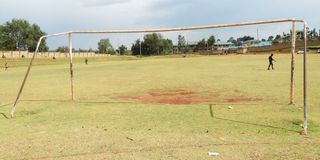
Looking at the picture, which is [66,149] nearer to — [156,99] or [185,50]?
[156,99]

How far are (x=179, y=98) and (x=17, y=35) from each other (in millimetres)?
123010

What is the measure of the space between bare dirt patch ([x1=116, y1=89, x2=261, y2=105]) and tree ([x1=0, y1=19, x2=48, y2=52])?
117069 millimetres

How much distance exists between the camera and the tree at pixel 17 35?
125562 millimetres

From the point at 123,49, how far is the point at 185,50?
9192cm

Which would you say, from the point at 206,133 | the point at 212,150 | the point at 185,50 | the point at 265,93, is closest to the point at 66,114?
the point at 206,133

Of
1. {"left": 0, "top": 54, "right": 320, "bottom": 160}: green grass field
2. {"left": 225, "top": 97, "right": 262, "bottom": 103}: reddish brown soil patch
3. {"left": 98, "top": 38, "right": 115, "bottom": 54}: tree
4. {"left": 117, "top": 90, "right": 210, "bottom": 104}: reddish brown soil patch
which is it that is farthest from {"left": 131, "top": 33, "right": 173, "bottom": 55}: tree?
{"left": 0, "top": 54, "right": 320, "bottom": 160}: green grass field

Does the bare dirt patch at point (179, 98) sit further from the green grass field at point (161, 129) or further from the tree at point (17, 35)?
the tree at point (17, 35)

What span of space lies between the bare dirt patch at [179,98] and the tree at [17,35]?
117 metres

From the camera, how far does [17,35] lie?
128 metres

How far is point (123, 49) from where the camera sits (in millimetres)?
138000

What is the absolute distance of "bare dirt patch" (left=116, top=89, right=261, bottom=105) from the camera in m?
13.9

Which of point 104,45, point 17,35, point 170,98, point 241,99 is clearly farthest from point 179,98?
point 104,45

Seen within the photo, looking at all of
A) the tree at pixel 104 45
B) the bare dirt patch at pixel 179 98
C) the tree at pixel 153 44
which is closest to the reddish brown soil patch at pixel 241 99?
the bare dirt patch at pixel 179 98

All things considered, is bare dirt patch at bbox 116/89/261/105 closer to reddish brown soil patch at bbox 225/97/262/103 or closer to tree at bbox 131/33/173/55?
reddish brown soil patch at bbox 225/97/262/103
